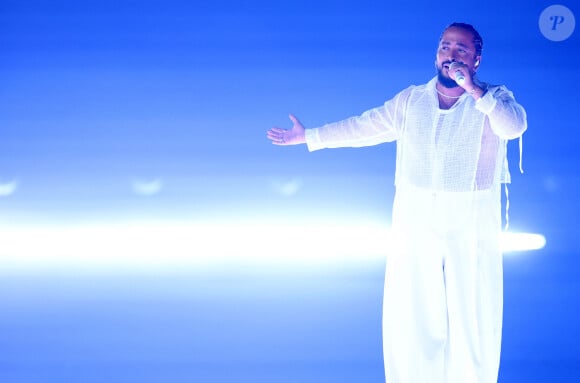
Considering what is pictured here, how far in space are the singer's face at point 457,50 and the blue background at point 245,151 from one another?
685mm

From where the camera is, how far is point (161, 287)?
3.18m

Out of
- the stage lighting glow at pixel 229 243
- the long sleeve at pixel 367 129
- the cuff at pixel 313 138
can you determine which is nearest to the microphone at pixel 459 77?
the long sleeve at pixel 367 129

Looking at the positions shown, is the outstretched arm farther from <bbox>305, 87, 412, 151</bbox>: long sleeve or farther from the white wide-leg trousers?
the white wide-leg trousers

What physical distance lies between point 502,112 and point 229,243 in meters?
1.44

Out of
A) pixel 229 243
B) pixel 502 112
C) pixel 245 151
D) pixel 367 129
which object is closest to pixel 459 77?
pixel 502 112

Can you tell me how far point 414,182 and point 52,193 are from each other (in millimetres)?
1717

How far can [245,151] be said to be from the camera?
3.19 m

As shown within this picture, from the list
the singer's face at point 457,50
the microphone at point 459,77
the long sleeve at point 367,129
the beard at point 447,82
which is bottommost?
the microphone at point 459,77

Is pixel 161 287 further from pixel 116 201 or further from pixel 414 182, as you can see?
pixel 414 182

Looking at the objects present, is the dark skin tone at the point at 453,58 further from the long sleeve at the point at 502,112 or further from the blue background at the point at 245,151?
the blue background at the point at 245,151

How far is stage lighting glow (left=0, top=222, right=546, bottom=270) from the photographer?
10.5 feet

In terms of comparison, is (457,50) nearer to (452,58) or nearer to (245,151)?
(452,58)

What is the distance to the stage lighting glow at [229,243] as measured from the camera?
125 inches

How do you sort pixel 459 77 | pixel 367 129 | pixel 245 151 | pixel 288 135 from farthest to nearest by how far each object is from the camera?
pixel 245 151 → pixel 288 135 → pixel 367 129 → pixel 459 77
